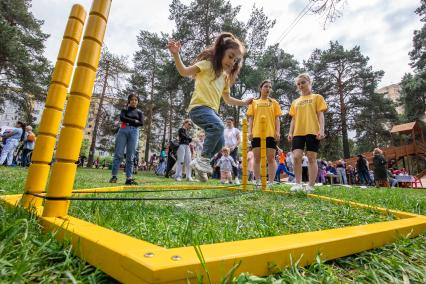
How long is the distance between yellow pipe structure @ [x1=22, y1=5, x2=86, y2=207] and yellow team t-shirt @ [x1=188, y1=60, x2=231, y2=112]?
Result: 173cm

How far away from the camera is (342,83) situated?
32125mm

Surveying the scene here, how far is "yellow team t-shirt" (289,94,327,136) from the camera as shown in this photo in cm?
451

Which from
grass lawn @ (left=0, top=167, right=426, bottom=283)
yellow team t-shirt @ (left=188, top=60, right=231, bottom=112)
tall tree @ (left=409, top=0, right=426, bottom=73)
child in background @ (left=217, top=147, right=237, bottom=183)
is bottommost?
grass lawn @ (left=0, top=167, right=426, bottom=283)

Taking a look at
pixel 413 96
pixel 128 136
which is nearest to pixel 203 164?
pixel 128 136

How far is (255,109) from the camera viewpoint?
558 cm

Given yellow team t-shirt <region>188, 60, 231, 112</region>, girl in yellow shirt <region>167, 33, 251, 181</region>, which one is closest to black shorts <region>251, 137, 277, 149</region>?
girl in yellow shirt <region>167, 33, 251, 181</region>

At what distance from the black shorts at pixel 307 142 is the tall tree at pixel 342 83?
94.9ft

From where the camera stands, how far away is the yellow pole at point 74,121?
133 cm

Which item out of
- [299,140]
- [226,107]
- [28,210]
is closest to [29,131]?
[299,140]

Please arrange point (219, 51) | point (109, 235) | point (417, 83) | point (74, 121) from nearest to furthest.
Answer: point (109, 235), point (74, 121), point (219, 51), point (417, 83)

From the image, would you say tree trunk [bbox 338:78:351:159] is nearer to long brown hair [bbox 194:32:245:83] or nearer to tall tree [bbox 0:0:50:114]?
tall tree [bbox 0:0:50:114]

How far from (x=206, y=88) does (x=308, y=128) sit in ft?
6.48

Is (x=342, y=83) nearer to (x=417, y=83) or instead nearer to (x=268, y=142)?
(x=417, y=83)

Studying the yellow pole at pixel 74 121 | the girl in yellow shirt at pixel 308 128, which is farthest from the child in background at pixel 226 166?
the yellow pole at pixel 74 121
